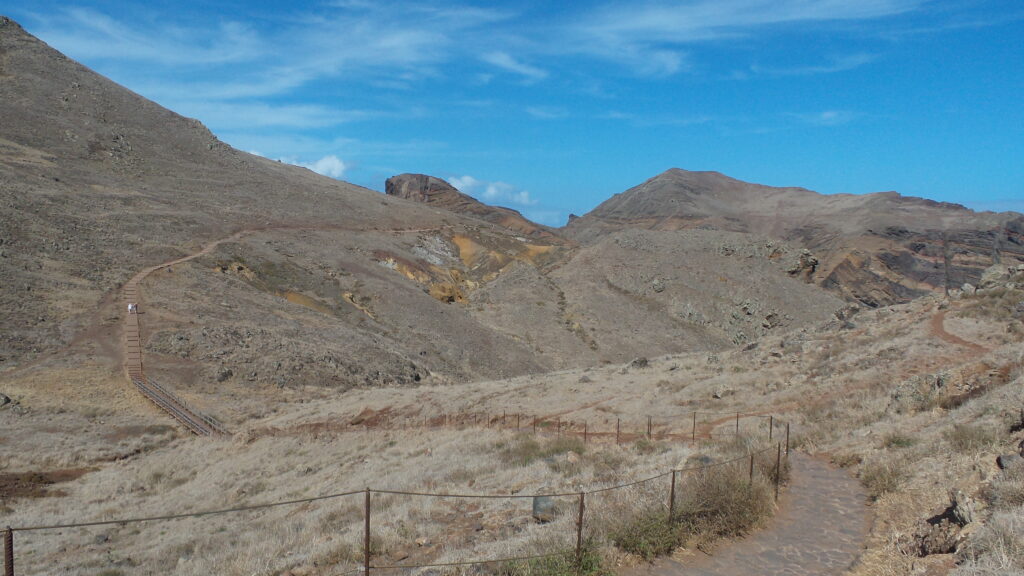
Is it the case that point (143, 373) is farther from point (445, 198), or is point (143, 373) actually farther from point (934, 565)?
point (445, 198)

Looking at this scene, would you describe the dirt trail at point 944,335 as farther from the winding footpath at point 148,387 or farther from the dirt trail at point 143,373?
the dirt trail at point 143,373

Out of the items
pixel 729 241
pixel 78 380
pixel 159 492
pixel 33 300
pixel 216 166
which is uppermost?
pixel 216 166

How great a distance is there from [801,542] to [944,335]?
16.3 meters

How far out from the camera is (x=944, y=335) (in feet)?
68.6

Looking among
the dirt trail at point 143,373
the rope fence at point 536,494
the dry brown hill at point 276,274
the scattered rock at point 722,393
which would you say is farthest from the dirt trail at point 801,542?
the dry brown hill at point 276,274

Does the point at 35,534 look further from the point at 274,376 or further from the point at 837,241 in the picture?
the point at 837,241

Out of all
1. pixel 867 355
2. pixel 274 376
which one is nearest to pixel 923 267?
pixel 867 355

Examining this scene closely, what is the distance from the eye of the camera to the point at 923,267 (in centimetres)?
9506

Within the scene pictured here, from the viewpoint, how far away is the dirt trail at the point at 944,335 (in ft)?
63.0

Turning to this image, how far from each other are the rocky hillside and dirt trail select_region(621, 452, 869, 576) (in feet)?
97.2

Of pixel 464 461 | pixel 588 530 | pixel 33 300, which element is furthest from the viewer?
pixel 33 300

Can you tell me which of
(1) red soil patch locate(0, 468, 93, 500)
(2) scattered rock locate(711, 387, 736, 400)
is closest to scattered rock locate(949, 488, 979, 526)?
(2) scattered rock locate(711, 387, 736, 400)

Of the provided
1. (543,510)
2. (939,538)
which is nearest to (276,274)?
(543,510)

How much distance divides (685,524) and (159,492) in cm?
1650
